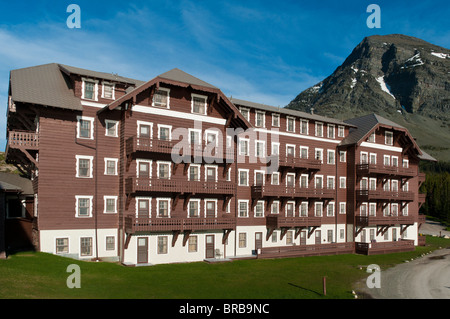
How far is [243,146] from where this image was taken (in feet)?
142

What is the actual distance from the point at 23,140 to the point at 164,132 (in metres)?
11.4

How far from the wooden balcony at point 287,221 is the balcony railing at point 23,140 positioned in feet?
79.0

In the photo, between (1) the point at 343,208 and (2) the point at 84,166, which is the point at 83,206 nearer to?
(2) the point at 84,166

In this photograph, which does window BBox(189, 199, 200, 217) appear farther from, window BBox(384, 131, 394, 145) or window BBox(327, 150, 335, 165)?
window BBox(384, 131, 394, 145)

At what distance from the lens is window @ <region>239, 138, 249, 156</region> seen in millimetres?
42897

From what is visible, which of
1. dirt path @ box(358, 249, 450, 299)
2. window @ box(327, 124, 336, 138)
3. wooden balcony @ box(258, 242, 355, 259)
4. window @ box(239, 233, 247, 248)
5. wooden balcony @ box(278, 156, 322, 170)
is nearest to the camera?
dirt path @ box(358, 249, 450, 299)

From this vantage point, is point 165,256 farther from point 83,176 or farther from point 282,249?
point 282,249

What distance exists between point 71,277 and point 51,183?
32.9 feet

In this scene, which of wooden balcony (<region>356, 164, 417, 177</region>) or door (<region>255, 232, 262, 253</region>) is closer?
door (<region>255, 232, 262, 253</region>)

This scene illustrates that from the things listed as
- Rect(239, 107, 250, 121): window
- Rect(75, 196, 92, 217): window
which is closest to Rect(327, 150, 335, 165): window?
Rect(239, 107, 250, 121): window

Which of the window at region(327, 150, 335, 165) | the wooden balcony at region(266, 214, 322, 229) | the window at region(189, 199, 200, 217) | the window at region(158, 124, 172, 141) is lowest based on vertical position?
the wooden balcony at region(266, 214, 322, 229)

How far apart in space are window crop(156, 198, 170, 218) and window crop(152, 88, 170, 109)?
840 cm

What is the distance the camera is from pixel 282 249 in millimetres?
42469

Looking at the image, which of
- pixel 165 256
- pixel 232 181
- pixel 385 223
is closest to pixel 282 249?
pixel 232 181
